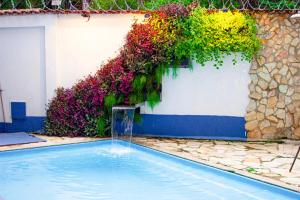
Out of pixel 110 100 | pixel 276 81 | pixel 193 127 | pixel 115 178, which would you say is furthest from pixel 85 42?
pixel 276 81

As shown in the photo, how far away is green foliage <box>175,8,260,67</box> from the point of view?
959 cm

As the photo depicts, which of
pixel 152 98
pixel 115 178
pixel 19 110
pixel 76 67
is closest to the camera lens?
pixel 115 178

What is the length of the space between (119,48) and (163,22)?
4.52ft

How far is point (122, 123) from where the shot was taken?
415 inches

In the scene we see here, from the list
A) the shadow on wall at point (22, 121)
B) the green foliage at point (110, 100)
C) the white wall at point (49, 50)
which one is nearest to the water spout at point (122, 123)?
the green foliage at point (110, 100)

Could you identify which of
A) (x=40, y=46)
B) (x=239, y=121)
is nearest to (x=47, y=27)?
(x=40, y=46)

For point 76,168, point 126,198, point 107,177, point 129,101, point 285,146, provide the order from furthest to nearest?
point 129,101 → point 285,146 → point 76,168 → point 107,177 → point 126,198

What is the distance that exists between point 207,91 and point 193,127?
98 cm

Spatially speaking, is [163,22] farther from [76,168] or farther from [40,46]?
[76,168]

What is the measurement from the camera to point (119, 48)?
10.5 metres

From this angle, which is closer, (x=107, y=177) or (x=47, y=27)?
(x=107, y=177)

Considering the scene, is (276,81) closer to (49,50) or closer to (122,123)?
(122,123)

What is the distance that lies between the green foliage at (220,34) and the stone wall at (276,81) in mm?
403

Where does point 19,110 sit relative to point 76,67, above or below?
below
